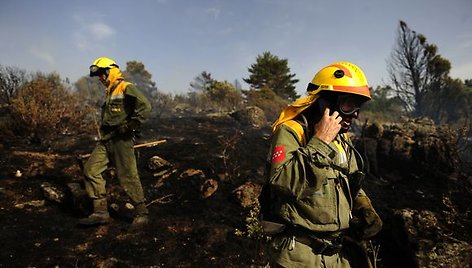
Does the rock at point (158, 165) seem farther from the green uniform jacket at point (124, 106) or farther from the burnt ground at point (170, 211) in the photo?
the green uniform jacket at point (124, 106)

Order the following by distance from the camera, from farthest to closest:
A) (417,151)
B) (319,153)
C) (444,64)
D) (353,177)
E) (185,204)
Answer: (444,64) < (417,151) < (185,204) < (353,177) < (319,153)

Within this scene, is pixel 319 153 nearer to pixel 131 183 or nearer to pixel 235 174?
pixel 131 183

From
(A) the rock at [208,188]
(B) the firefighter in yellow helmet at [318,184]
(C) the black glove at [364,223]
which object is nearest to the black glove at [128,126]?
(A) the rock at [208,188]

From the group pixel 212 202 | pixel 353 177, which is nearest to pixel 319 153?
pixel 353 177

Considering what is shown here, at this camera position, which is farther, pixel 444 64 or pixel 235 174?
pixel 444 64

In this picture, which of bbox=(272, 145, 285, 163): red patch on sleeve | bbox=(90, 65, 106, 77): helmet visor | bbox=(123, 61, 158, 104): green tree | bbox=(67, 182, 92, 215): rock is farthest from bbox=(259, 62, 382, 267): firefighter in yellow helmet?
bbox=(123, 61, 158, 104): green tree

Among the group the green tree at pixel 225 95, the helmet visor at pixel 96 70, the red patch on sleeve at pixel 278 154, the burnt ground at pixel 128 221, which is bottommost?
the burnt ground at pixel 128 221

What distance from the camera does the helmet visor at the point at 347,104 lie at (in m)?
1.75

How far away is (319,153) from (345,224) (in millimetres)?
509

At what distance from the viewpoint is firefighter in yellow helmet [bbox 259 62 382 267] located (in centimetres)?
154

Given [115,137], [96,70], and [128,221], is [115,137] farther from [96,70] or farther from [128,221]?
[128,221]

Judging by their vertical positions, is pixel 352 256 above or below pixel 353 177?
below

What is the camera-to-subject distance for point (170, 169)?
6398mm

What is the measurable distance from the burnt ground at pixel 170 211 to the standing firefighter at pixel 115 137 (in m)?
0.46
